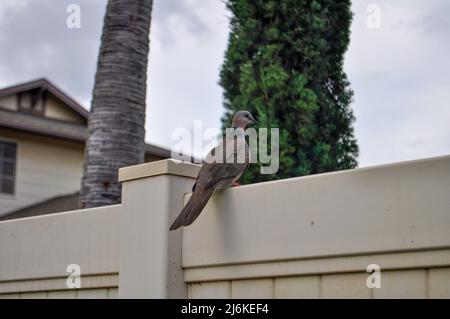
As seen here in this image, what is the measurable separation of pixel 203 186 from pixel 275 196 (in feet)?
1.47

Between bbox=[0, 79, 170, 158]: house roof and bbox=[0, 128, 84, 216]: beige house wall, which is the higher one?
bbox=[0, 79, 170, 158]: house roof

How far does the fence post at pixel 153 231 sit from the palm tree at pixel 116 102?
3.76 meters

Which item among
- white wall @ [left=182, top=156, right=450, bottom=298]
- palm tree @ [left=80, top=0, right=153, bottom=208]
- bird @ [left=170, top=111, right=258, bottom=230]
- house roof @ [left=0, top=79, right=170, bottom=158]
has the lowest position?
white wall @ [left=182, top=156, right=450, bottom=298]

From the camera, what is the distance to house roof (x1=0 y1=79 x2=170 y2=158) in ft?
53.7

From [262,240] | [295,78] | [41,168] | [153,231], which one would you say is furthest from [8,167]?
[262,240]

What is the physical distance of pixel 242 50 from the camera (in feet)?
36.3

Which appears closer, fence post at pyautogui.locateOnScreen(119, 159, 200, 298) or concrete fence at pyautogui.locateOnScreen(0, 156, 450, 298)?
concrete fence at pyautogui.locateOnScreen(0, 156, 450, 298)

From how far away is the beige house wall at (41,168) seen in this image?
1686 centimetres

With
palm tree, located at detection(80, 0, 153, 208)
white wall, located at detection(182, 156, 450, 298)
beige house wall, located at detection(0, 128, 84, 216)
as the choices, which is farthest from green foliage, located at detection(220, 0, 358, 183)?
beige house wall, located at detection(0, 128, 84, 216)

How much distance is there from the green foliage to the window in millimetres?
7240

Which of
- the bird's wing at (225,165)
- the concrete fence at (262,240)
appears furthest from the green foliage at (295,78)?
the bird's wing at (225,165)

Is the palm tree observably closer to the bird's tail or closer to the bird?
the bird

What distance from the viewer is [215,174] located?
440 centimetres
